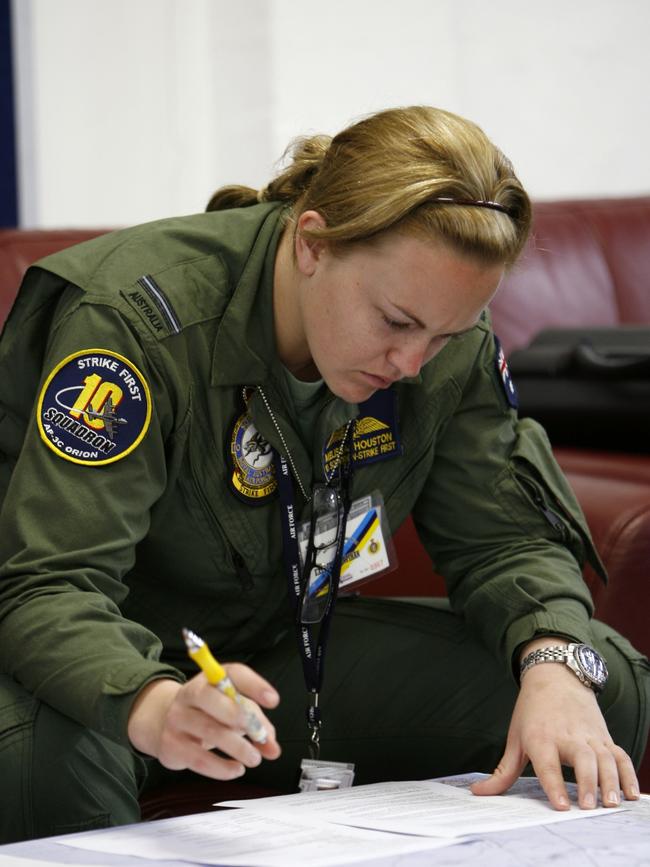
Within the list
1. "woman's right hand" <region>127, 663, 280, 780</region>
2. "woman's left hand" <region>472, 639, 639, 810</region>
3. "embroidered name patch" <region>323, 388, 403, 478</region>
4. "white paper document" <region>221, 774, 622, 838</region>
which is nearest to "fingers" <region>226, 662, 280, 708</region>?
"woman's right hand" <region>127, 663, 280, 780</region>

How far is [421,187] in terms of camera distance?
43.2 inches

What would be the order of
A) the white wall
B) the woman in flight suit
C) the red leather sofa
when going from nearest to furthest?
the woman in flight suit → the red leather sofa → the white wall

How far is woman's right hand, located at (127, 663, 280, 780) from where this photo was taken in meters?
0.81

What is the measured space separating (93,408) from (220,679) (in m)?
0.36

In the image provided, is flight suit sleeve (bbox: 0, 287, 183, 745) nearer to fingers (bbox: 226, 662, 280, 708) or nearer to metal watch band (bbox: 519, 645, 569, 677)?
fingers (bbox: 226, 662, 280, 708)

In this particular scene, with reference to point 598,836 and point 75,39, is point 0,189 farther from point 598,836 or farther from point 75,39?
point 598,836

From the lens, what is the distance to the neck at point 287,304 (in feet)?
4.09

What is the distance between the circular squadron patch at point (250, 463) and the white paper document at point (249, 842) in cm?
40

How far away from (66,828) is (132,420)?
34 cm

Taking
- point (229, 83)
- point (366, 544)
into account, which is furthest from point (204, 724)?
point (229, 83)

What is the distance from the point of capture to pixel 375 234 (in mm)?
1110

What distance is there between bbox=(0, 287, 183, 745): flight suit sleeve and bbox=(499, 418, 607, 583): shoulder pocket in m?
0.42

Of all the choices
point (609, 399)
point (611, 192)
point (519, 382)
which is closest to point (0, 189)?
point (519, 382)

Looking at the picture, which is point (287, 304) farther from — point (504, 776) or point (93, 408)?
point (504, 776)
